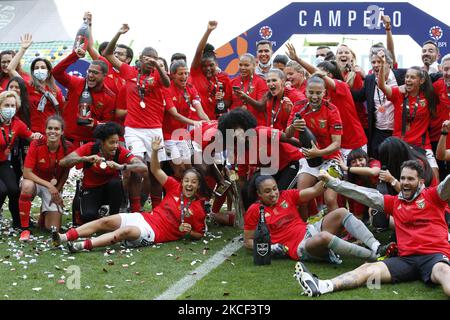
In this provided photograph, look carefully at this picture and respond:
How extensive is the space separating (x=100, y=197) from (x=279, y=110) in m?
2.44

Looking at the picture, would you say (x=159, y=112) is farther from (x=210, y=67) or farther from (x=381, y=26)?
(x=381, y=26)

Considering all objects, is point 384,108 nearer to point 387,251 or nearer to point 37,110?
point 387,251

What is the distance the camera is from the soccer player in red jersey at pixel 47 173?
919 cm

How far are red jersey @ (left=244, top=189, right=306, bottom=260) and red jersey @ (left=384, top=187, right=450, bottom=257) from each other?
1175 mm

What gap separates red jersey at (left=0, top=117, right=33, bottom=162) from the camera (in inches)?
368

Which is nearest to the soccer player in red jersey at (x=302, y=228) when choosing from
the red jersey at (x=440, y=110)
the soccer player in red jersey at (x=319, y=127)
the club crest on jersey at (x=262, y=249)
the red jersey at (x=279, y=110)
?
the club crest on jersey at (x=262, y=249)

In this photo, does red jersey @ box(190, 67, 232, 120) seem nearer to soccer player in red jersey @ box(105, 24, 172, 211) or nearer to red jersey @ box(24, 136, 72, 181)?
soccer player in red jersey @ box(105, 24, 172, 211)

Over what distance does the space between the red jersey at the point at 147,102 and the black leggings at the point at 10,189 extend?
5.26 ft

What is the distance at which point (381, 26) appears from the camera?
1460 cm

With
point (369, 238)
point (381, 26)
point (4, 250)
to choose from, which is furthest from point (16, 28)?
point (369, 238)

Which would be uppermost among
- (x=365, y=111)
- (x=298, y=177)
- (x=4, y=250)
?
(x=365, y=111)

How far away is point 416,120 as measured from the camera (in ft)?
29.3

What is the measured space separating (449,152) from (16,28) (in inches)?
801

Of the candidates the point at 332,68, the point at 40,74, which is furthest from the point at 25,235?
the point at 332,68
